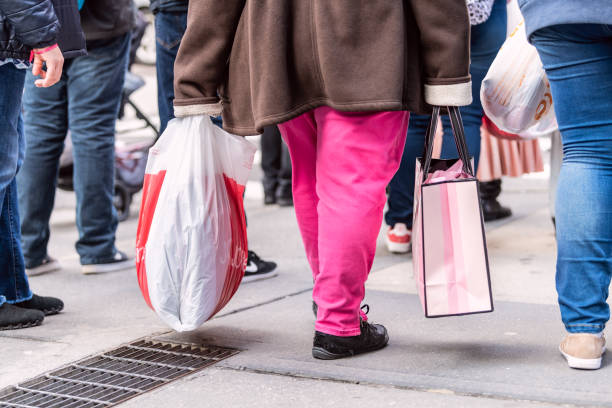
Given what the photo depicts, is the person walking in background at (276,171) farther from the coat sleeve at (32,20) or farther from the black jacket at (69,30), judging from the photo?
the coat sleeve at (32,20)

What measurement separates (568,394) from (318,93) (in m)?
1.04

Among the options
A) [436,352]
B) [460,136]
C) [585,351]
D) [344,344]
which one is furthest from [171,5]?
[585,351]

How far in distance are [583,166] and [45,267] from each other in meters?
2.67

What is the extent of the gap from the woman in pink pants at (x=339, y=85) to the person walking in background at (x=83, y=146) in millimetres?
1427

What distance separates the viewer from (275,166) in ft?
19.7

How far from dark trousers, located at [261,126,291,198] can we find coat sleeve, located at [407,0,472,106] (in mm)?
3512

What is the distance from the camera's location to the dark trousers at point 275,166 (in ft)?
19.2

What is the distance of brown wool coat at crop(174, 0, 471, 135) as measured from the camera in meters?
2.27

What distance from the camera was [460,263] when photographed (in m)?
2.33

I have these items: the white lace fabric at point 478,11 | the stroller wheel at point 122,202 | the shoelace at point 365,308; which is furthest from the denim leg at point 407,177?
the stroller wheel at point 122,202

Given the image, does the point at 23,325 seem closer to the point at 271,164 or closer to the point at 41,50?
the point at 41,50

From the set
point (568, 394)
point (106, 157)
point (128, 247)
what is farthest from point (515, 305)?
point (128, 247)

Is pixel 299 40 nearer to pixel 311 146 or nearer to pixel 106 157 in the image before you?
pixel 311 146

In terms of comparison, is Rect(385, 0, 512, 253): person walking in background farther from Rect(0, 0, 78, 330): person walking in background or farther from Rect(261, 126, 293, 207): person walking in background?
Rect(261, 126, 293, 207): person walking in background
